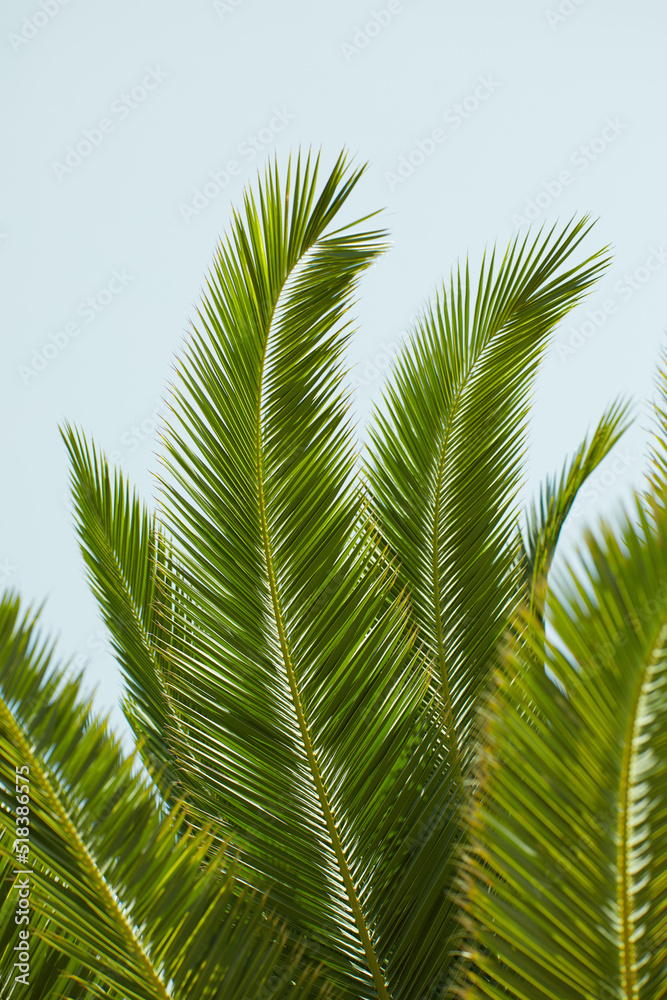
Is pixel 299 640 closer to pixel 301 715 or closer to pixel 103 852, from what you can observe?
pixel 301 715

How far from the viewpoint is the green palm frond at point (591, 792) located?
1.17m

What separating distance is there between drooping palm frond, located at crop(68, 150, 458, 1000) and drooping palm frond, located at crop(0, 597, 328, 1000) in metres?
0.52

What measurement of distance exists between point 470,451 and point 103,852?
2068mm

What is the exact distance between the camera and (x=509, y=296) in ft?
10.8

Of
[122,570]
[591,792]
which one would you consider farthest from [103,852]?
[122,570]

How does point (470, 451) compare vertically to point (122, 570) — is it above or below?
above

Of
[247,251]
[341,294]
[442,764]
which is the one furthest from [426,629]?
[247,251]

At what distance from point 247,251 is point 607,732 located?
80.0 inches

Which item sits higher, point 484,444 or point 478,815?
point 484,444

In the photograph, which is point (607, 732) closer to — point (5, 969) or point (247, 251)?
point (5, 969)

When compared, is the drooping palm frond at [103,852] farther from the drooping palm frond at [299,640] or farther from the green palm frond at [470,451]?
the green palm frond at [470,451]

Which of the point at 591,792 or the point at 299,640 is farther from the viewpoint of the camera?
the point at 299,640

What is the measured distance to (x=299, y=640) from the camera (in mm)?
2592

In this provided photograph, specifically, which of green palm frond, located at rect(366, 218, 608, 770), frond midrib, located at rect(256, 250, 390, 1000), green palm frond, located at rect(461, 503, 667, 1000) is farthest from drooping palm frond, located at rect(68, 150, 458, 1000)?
green palm frond, located at rect(461, 503, 667, 1000)
